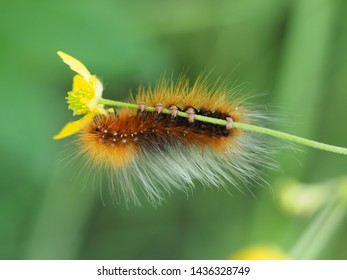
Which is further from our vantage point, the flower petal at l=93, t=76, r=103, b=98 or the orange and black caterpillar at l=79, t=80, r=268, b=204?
the orange and black caterpillar at l=79, t=80, r=268, b=204

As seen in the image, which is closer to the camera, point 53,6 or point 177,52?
point 53,6

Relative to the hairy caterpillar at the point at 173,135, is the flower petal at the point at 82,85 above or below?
above

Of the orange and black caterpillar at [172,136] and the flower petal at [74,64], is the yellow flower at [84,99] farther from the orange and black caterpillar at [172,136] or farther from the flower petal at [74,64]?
the orange and black caterpillar at [172,136]

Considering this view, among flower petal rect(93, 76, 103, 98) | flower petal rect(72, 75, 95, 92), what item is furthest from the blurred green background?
flower petal rect(93, 76, 103, 98)

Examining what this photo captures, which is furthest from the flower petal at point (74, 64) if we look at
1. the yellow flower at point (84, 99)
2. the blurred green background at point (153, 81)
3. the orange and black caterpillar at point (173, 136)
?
the blurred green background at point (153, 81)

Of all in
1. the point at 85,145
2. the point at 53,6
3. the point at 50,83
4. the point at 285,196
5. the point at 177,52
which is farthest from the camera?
the point at 177,52

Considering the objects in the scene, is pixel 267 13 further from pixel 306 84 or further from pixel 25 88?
pixel 25 88

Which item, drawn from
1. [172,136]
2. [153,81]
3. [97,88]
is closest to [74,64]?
[97,88]

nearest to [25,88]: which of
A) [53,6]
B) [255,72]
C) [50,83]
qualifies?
[50,83]

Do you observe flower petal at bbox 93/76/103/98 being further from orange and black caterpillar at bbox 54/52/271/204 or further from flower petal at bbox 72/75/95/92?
orange and black caterpillar at bbox 54/52/271/204
